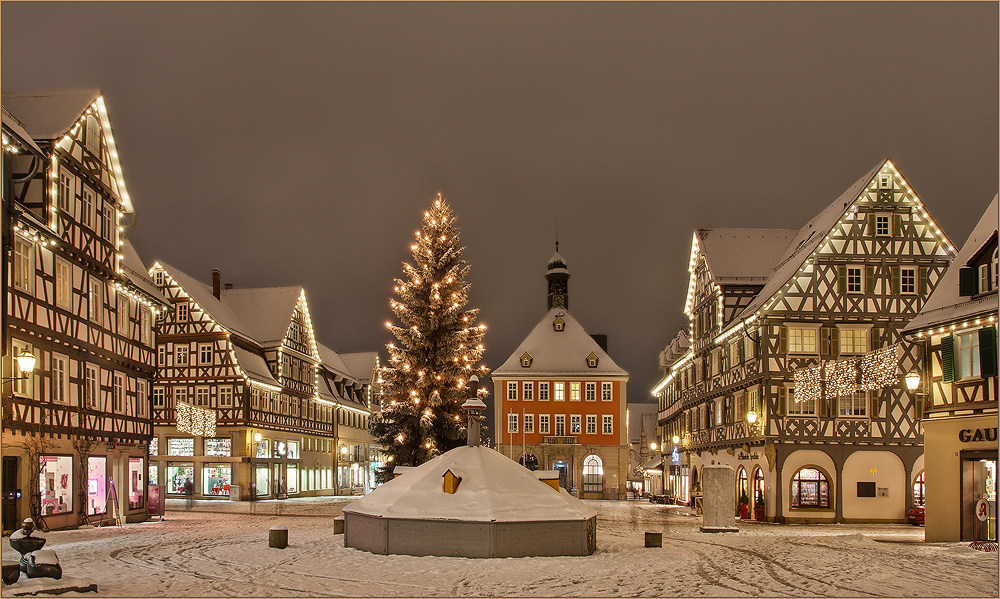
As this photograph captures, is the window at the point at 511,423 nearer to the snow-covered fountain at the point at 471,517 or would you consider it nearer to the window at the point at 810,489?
the window at the point at 810,489

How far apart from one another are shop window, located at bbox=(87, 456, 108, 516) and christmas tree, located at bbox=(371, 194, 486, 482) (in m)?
9.72

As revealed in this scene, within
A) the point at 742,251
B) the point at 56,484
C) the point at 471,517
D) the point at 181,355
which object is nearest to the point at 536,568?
the point at 471,517

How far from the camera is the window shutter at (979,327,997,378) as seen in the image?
78.5 ft

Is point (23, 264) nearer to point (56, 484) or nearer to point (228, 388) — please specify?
point (56, 484)

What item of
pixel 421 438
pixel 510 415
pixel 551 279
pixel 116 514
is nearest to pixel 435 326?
pixel 421 438

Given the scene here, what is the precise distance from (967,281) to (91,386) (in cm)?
2583

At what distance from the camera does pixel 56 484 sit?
27859 mm

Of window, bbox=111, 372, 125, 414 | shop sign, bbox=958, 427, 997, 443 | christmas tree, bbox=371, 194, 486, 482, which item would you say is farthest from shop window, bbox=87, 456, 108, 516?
shop sign, bbox=958, 427, 997, 443

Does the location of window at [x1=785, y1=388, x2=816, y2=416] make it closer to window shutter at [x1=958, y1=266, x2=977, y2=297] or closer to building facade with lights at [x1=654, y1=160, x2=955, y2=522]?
building facade with lights at [x1=654, y1=160, x2=955, y2=522]

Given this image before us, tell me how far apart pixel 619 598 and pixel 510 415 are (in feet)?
169

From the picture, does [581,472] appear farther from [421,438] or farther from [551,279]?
[421,438]

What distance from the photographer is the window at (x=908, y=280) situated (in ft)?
126

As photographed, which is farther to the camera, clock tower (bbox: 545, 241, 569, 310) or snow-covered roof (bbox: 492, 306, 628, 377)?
clock tower (bbox: 545, 241, 569, 310)

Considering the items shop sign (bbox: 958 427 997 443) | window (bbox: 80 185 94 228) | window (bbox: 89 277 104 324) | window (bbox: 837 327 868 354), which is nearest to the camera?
shop sign (bbox: 958 427 997 443)
